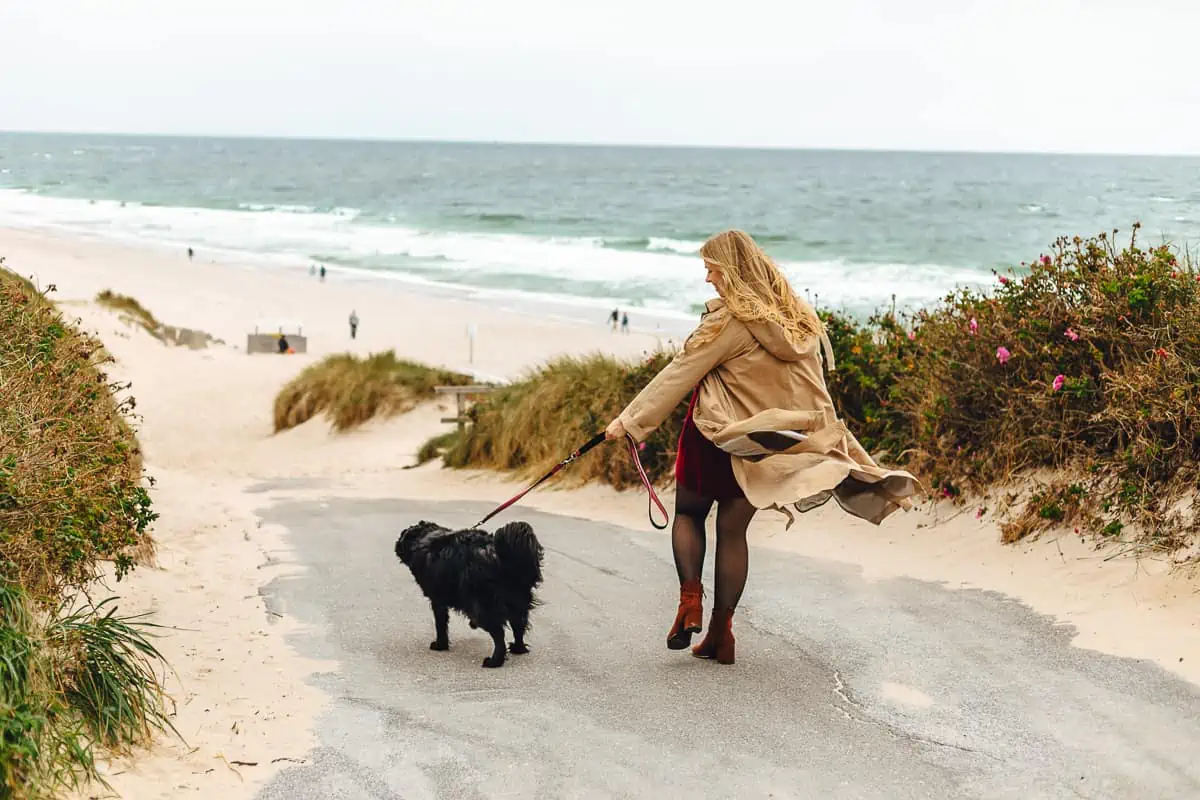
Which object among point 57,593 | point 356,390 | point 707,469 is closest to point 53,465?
point 57,593

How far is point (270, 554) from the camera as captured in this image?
8781 millimetres

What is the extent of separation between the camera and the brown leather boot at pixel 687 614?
568 cm

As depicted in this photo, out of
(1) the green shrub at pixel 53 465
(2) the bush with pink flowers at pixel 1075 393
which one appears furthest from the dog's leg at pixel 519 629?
(2) the bush with pink flowers at pixel 1075 393

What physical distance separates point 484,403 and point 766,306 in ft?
31.1

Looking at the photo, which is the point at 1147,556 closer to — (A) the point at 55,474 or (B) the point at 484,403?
(A) the point at 55,474

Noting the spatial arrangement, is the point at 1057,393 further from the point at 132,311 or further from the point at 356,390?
the point at 132,311

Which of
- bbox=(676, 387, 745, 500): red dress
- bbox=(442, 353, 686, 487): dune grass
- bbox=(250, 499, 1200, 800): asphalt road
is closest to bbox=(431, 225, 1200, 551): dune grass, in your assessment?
bbox=(250, 499, 1200, 800): asphalt road

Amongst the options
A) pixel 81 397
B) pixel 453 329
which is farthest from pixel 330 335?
pixel 81 397

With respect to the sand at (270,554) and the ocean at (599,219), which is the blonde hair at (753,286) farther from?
the ocean at (599,219)

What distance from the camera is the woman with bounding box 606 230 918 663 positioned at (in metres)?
5.45

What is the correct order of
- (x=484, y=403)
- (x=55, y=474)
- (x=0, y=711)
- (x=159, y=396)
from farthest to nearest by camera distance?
(x=159, y=396) < (x=484, y=403) < (x=55, y=474) < (x=0, y=711)

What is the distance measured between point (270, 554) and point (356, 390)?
10925mm

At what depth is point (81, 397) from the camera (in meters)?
6.52

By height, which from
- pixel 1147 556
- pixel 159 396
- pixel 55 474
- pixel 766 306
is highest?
pixel 766 306
